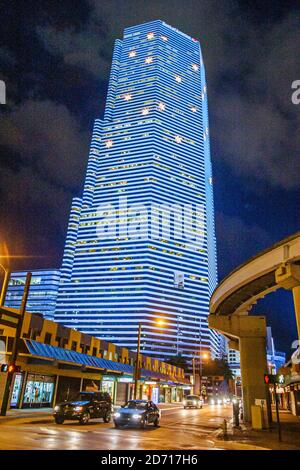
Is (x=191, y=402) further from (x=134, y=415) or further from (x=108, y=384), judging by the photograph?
(x=134, y=415)

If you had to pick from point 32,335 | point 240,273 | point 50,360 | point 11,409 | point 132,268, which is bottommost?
point 11,409

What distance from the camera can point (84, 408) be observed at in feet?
65.4

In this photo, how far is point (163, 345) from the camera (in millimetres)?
190500

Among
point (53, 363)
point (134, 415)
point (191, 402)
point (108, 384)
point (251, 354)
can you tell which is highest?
point (251, 354)

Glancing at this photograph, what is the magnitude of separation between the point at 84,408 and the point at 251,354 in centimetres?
1336

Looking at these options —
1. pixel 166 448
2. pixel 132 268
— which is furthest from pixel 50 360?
pixel 132 268

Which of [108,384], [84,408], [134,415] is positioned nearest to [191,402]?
[108,384]

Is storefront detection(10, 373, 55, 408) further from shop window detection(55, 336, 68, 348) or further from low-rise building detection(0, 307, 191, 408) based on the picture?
shop window detection(55, 336, 68, 348)

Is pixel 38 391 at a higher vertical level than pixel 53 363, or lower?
lower

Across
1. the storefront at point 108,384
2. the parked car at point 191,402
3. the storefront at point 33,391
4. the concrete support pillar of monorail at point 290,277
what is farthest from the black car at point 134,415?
the parked car at point 191,402
